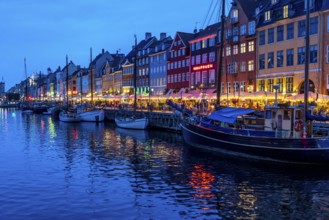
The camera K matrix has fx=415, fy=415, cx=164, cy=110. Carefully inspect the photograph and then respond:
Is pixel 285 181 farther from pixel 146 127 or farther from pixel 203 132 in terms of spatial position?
pixel 146 127

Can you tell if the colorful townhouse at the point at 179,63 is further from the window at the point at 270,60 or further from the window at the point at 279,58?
the window at the point at 279,58

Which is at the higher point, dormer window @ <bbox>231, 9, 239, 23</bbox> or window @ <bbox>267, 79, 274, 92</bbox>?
dormer window @ <bbox>231, 9, 239, 23</bbox>

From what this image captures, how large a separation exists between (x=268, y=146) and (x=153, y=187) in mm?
9768

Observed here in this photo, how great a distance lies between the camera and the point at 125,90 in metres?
113

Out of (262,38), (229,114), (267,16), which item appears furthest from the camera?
(262,38)

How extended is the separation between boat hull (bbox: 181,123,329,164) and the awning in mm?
1283

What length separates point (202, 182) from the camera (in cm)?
2359

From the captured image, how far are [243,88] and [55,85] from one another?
144257 millimetres

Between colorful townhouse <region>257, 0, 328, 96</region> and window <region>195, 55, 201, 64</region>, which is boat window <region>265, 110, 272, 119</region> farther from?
window <region>195, 55, 201, 64</region>

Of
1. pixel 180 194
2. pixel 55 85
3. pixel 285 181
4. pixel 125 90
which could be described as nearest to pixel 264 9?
pixel 285 181

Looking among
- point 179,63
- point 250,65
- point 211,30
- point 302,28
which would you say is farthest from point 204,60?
point 302,28

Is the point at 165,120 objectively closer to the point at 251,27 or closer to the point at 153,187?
the point at 251,27

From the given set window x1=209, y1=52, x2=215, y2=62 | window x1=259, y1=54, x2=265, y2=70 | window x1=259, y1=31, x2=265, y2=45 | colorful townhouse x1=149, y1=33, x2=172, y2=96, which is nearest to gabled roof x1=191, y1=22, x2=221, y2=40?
window x1=209, y1=52, x2=215, y2=62

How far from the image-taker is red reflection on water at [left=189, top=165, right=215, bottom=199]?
21016 millimetres
